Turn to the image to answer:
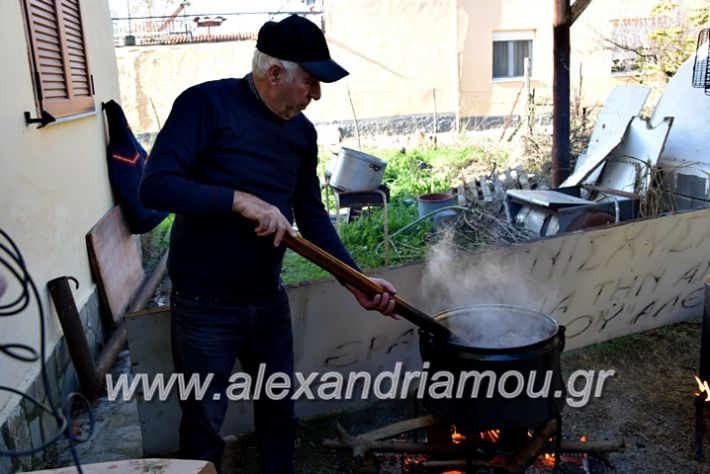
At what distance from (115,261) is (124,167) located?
2.95ft

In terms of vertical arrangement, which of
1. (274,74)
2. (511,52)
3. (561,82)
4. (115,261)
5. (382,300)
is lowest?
(115,261)

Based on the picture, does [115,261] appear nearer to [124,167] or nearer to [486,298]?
[124,167]

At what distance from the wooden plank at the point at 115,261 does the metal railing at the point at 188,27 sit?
32.3ft

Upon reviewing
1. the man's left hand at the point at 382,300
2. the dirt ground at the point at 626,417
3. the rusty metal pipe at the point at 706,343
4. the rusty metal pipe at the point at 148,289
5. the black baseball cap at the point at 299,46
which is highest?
the black baseball cap at the point at 299,46

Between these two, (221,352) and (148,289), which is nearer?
(221,352)

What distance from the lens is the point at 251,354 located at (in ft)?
8.37

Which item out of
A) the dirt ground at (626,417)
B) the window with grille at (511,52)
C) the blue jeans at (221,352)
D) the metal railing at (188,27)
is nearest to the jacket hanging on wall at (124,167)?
the dirt ground at (626,417)

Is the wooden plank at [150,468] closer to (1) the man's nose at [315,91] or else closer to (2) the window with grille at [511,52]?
(1) the man's nose at [315,91]

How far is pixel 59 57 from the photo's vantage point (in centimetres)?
415

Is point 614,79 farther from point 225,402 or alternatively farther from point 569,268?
point 225,402

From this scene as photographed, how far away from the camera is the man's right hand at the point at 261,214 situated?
2.01 m

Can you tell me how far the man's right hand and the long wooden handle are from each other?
0.15 feet

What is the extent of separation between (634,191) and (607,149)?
29.7 inches

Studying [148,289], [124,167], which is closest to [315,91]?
[124,167]
